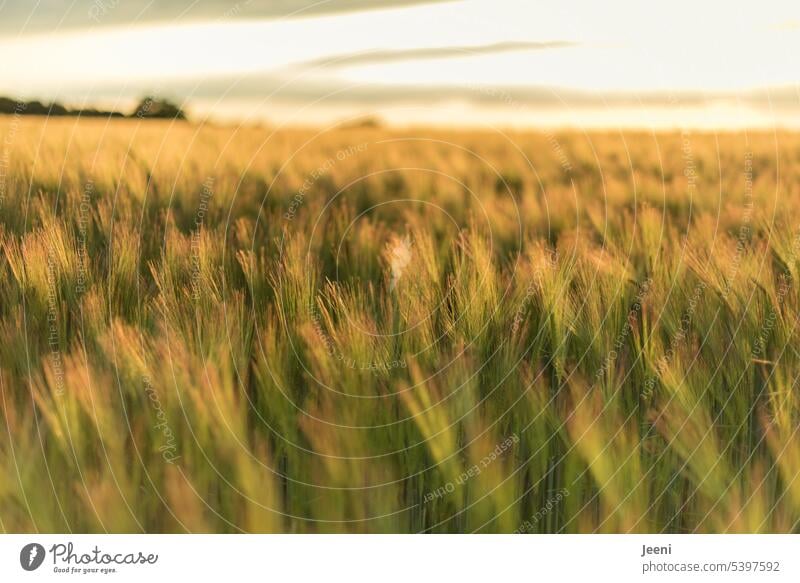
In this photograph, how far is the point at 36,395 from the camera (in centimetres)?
176

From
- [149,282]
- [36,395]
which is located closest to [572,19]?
[149,282]

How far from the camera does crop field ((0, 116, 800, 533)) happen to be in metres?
1.71

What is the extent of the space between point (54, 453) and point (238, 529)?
413 millimetres

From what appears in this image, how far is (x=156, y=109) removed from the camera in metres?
1.91

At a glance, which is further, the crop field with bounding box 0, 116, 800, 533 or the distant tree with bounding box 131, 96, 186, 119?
the distant tree with bounding box 131, 96, 186, 119

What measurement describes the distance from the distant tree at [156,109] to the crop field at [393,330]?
39 millimetres

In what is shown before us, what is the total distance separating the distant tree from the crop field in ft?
0.13

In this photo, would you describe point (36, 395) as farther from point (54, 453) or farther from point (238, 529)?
point (238, 529)
